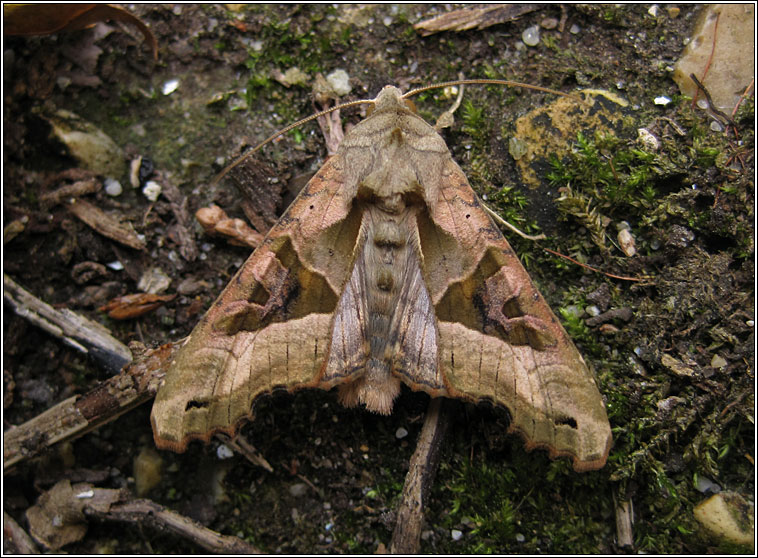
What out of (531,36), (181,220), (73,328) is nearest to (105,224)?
(181,220)

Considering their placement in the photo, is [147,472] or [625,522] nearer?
[625,522]

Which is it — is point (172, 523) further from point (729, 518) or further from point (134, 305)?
point (729, 518)

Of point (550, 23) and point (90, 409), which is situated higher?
point (550, 23)

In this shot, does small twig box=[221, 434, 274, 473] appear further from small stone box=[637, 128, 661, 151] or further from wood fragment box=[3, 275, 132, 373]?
small stone box=[637, 128, 661, 151]

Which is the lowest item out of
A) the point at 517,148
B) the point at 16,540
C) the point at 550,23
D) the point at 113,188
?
→ the point at 16,540

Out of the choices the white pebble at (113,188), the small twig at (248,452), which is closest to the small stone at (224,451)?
the small twig at (248,452)

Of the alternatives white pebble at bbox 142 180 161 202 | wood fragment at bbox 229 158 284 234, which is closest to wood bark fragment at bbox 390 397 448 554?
wood fragment at bbox 229 158 284 234
